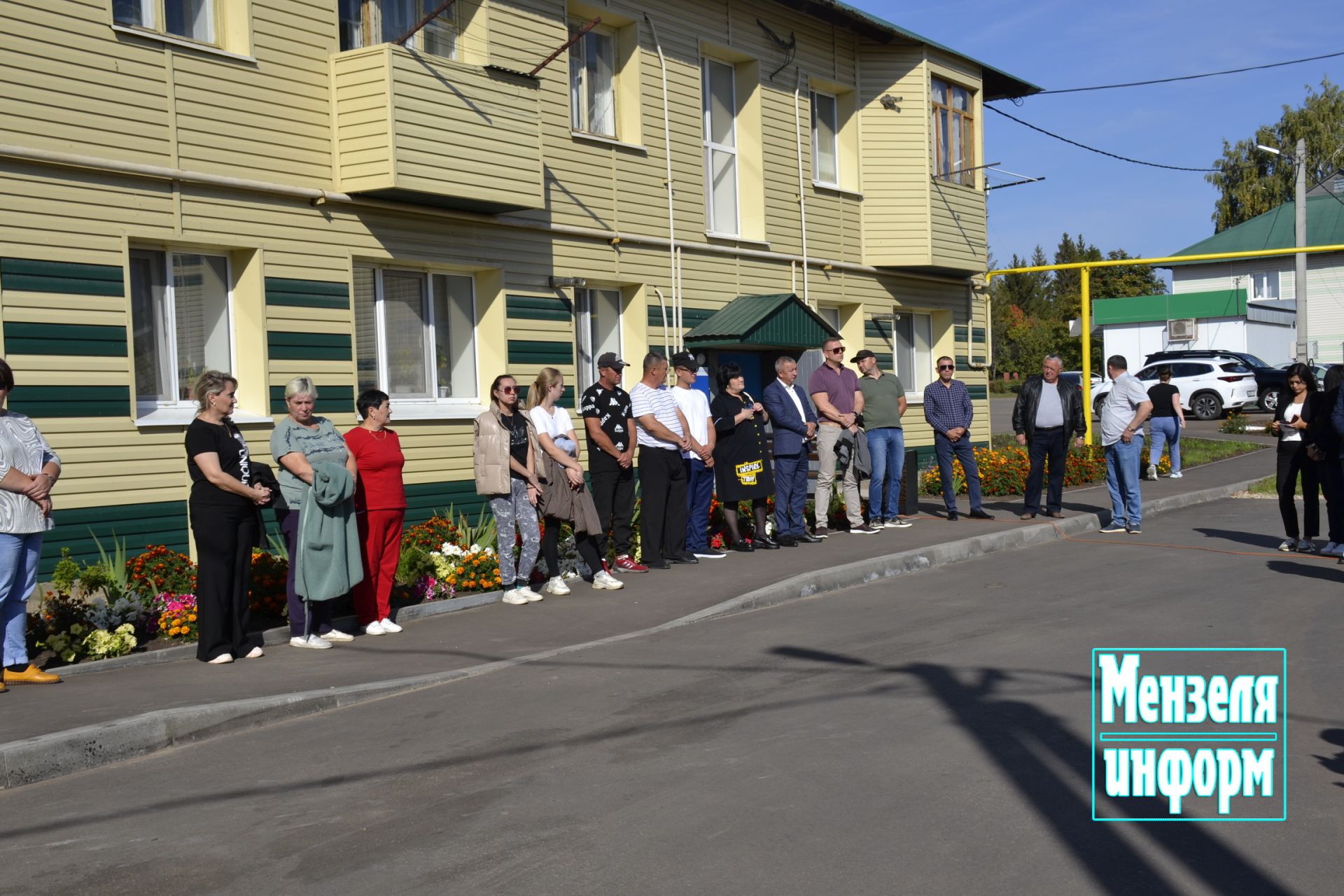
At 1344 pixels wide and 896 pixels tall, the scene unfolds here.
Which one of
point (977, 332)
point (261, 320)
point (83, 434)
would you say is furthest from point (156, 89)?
point (977, 332)

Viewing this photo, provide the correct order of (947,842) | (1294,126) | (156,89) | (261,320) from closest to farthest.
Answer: (947,842) < (156,89) < (261,320) < (1294,126)

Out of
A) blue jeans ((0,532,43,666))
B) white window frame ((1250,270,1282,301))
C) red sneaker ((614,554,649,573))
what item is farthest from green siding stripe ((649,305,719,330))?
white window frame ((1250,270,1282,301))

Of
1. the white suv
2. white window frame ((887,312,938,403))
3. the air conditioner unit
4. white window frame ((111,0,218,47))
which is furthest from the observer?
the air conditioner unit

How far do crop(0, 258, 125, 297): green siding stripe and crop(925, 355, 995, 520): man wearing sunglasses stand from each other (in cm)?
885

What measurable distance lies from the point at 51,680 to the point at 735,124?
531 inches

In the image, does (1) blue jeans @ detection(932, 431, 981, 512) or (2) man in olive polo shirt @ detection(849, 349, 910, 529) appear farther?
(1) blue jeans @ detection(932, 431, 981, 512)

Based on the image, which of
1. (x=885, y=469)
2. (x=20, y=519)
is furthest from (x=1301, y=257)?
(x=20, y=519)

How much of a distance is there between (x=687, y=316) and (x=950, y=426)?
412cm

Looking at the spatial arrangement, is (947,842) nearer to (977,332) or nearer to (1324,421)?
(1324,421)

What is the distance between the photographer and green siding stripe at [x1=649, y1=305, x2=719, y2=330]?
56.9ft

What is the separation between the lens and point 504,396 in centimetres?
1102

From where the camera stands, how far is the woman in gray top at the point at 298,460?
937cm

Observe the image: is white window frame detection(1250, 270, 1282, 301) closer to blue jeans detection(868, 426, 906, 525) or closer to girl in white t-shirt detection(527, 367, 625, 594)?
blue jeans detection(868, 426, 906, 525)

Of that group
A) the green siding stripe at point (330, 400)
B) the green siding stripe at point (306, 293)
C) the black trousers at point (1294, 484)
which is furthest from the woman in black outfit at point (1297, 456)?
the green siding stripe at point (306, 293)
